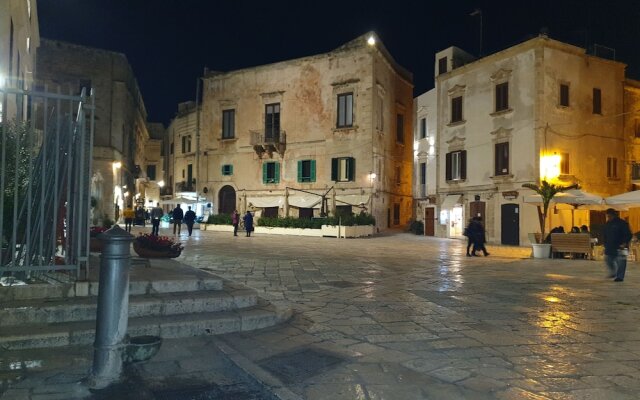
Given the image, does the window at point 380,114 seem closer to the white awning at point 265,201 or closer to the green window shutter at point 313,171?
the green window shutter at point 313,171

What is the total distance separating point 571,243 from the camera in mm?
14859

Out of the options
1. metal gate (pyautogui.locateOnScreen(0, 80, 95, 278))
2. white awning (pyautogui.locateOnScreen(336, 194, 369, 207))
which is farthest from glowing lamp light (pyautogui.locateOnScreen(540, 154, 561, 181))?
metal gate (pyautogui.locateOnScreen(0, 80, 95, 278))

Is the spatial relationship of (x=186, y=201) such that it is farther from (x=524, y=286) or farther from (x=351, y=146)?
(x=524, y=286)

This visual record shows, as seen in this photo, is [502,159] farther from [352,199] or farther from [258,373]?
[258,373]

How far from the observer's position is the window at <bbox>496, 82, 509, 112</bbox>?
2407 centimetres

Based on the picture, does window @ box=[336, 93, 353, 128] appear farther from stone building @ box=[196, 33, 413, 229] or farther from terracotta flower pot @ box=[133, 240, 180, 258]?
terracotta flower pot @ box=[133, 240, 180, 258]

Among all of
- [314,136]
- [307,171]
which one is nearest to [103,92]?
[314,136]

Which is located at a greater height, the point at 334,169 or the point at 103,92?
the point at 103,92

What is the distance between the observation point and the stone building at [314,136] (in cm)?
3045

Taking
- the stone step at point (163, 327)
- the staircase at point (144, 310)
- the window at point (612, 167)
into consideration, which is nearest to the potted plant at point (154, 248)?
the staircase at point (144, 310)

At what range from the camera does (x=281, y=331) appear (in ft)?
17.3

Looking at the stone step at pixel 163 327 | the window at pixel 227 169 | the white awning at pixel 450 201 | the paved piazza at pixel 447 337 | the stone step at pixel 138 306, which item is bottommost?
the paved piazza at pixel 447 337

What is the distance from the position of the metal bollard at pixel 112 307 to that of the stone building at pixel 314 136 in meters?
26.3

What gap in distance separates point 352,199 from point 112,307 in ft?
87.8
